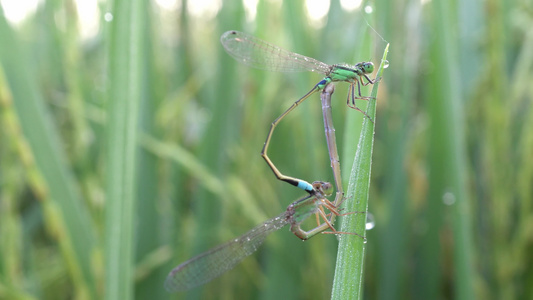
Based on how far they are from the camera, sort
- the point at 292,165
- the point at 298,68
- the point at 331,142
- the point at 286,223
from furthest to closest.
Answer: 1. the point at 292,165
2. the point at 298,68
3. the point at 286,223
4. the point at 331,142

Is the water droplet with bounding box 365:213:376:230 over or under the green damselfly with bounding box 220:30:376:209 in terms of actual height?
under

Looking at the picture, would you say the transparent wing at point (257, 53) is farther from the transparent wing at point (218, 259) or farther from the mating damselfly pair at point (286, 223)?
the transparent wing at point (218, 259)

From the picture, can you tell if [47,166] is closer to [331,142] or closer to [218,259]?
[218,259]

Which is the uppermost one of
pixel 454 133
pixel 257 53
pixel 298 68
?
pixel 257 53

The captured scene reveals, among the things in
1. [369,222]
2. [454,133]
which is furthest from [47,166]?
[454,133]

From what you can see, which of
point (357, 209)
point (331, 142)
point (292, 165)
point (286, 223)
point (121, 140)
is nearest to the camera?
point (357, 209)

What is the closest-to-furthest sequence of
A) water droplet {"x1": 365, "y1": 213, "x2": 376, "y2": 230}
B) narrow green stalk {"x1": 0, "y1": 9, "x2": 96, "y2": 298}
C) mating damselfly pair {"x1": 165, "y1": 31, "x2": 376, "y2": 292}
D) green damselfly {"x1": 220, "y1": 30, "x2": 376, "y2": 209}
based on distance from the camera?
water droplet {"x1": 365, "y1": 213, "x2": 376, "y2": 230}
green damselfly {"x1": 220, "y1": 30, "x2": 376, "y2": 209}
mating damselfly pair {"x1": 165, "y1": 31, "x2": 376, "y2": 292}
narrow green stalk {"x1": 0, "y1": 9, "x2": 96, "y2": 298}

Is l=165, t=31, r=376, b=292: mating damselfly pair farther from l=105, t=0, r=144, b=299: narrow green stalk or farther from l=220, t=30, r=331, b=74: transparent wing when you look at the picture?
l=105, t=0, r=144, b=299: narrow green stalk

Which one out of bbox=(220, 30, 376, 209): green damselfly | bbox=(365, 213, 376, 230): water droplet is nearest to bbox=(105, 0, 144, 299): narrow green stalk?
bbox=(220, 30, 376, 209): green damselfly
